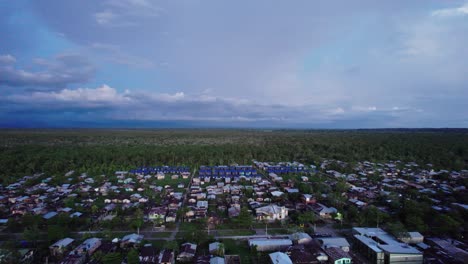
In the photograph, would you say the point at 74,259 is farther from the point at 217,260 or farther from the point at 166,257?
the point at 217,260

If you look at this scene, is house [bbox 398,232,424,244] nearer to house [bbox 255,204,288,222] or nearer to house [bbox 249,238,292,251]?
house [bbox 249,238,292,251]

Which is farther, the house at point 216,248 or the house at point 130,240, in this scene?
the house at point 130,240

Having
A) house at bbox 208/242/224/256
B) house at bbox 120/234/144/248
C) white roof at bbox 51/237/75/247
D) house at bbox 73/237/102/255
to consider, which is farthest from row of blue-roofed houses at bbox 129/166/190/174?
house at bbox 208/242/224/256

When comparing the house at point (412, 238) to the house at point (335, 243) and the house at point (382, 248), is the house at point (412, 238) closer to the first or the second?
the house at point (382, 248)

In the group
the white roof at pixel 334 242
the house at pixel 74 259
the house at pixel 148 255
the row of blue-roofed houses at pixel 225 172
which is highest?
the row of blue-roofed houses at pixel 225 172

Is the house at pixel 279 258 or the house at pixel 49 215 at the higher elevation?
the house at pixel 279 258

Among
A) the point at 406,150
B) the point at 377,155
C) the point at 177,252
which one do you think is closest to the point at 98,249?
the point at 177,252

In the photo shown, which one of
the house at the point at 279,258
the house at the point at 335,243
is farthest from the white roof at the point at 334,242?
the house at the point at 279,258

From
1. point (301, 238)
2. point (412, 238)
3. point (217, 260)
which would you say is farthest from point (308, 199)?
point (217, 260)
